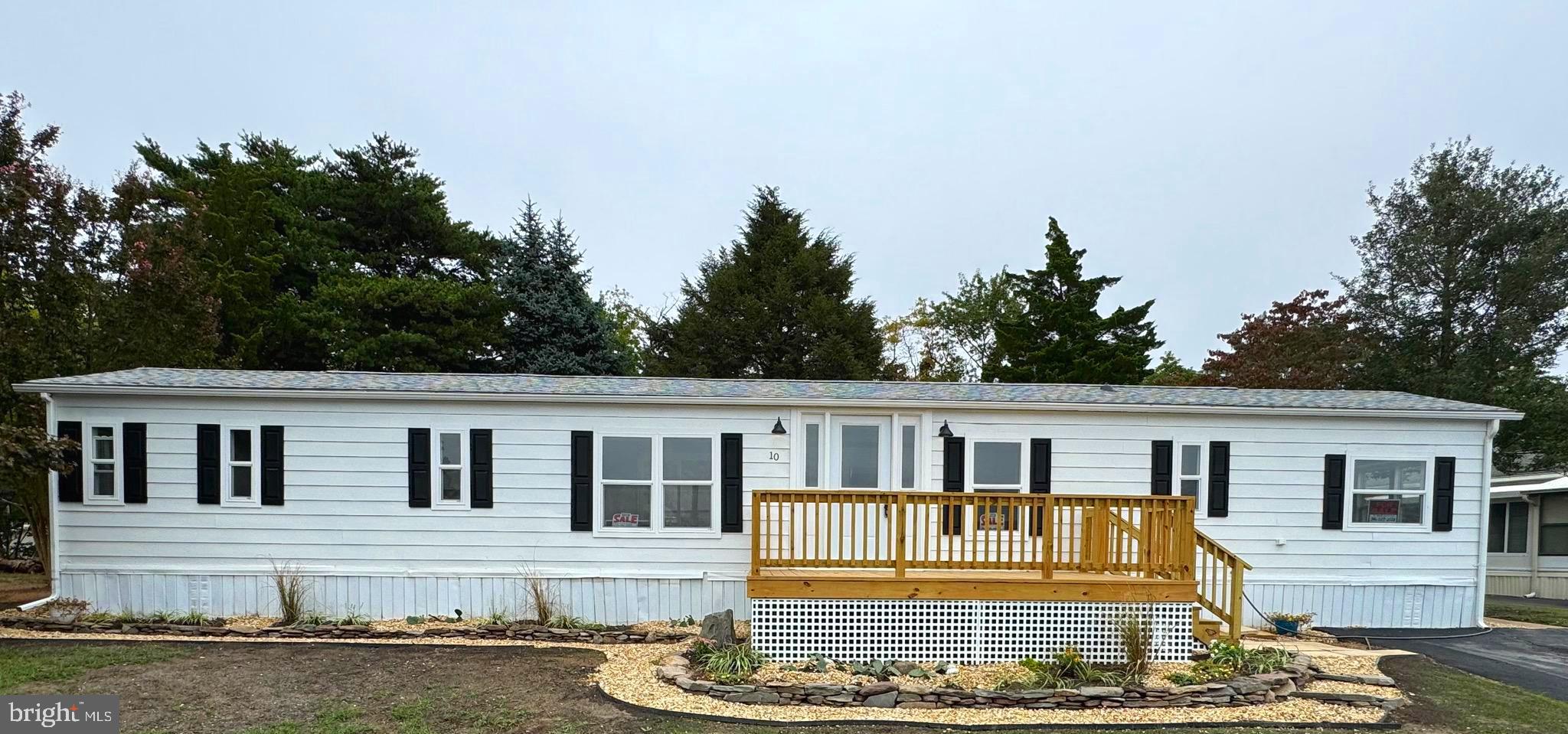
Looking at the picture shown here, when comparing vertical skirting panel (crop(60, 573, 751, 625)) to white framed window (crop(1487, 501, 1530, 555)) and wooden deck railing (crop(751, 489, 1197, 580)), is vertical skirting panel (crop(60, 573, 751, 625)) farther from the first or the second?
white framed window (crop(1487, 501, 1530, 555))

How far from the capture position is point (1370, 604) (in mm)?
8094

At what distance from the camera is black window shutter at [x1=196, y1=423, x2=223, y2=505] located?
7.61m

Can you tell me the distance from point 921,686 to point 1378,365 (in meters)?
17.5

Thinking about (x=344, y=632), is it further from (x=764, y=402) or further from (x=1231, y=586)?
(x=1231, y=586)

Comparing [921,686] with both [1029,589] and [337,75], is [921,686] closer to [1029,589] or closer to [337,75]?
[1029,589]

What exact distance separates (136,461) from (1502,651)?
1538cm

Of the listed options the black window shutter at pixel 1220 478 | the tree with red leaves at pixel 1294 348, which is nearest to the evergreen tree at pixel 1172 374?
the tree with red leaves at pixel 1294 348

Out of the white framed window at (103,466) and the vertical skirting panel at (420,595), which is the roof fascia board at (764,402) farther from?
the vertical skirting panel at (420,595)

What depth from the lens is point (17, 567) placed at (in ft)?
34.9

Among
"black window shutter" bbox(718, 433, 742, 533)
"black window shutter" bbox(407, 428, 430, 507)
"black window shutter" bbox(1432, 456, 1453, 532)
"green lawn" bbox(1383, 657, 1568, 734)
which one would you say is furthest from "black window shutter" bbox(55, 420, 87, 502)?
"black window shutter" bbox(1432, 456, 1453, 532)

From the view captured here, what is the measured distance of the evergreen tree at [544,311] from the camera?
722 inches

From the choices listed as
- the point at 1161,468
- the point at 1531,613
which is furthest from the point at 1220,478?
the point at 1531,613

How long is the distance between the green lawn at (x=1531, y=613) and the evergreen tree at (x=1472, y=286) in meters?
6.03

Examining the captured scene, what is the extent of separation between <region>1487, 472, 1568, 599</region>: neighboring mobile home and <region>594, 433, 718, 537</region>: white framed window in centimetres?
1570
